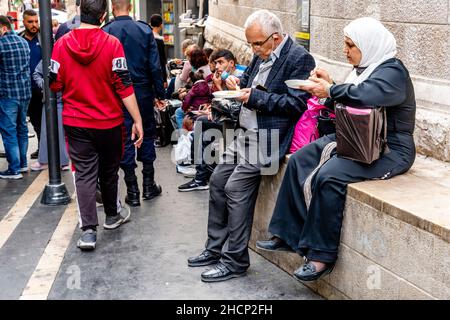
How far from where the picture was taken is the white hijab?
4.35 meters

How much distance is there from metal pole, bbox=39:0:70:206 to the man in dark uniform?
593 mm

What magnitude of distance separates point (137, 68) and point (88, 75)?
1.29 m

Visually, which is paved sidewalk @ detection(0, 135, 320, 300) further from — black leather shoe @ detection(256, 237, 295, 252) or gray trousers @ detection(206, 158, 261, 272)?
black leather shoe @ detection(256, 237, 295, 252)

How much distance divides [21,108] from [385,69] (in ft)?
17.2

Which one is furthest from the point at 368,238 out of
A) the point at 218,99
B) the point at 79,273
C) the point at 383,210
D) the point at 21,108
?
the point at 21,108

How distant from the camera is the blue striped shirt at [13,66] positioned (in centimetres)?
804

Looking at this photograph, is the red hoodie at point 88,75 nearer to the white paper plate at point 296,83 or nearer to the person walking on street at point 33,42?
the white paper plate at point 296,83

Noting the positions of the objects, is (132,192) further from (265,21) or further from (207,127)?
(265,21)

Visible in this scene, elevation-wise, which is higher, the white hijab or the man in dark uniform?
the white hijab

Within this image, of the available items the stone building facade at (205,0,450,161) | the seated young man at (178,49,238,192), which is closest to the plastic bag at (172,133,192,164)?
the seated young man at (178,49,238,192)

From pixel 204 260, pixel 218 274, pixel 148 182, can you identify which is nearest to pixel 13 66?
pixel 148 182

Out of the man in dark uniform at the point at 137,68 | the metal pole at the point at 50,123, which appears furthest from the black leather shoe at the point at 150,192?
the metal pole at the point at 50,123

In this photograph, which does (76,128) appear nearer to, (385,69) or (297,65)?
(297,65)

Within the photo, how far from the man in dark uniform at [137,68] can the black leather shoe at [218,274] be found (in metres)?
2.16
